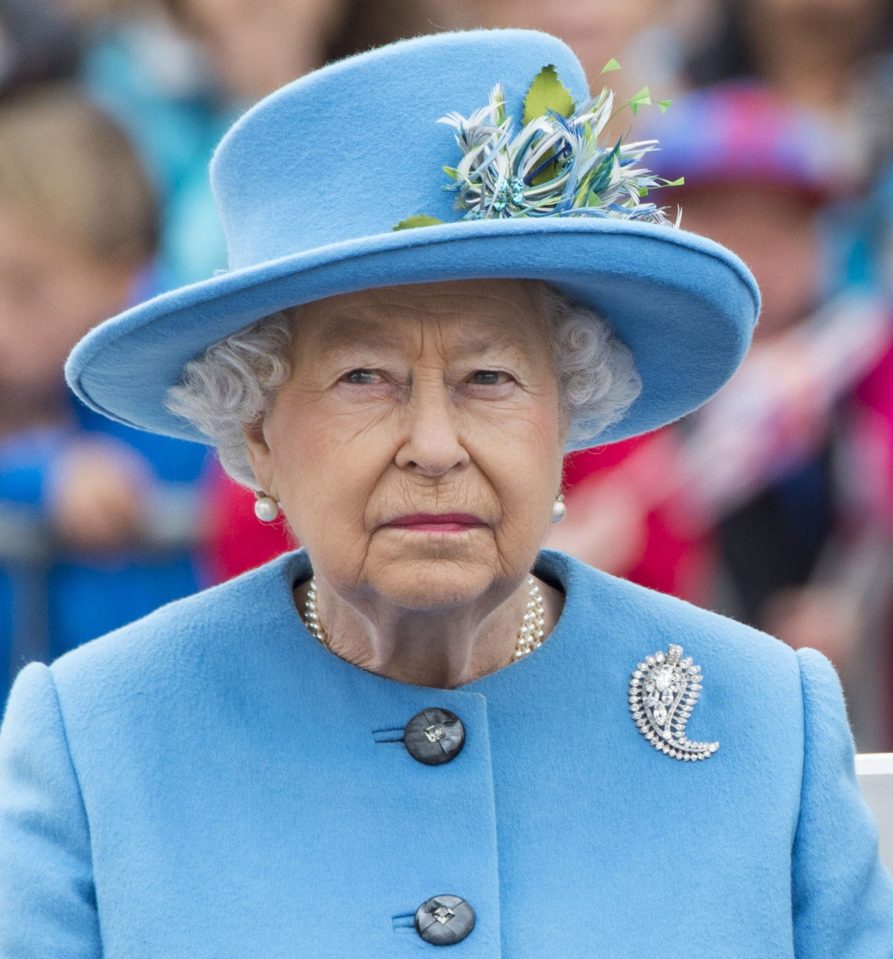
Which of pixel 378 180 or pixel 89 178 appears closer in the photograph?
pixel 378 180

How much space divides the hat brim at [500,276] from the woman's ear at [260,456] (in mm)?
153

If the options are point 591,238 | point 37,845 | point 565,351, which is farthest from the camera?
point 565,351

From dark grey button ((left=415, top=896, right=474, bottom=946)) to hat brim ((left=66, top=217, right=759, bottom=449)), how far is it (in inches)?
36.0

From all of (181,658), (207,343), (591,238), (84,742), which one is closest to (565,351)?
(591,238)

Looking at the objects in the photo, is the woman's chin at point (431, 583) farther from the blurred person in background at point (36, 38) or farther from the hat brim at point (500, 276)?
the blurred person in background at point (36, 38)

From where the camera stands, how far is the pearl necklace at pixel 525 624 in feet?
10.1

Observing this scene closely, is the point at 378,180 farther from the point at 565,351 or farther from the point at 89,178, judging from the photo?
the point at 89,178

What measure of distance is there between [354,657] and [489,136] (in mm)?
870

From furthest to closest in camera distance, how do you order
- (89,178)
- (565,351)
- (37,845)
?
(89,178) → (565,351) → (37,845)

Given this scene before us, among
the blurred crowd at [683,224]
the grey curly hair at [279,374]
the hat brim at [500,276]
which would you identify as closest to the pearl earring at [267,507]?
the grey curly hair at [279,374]

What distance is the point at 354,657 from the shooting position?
2.99 meters

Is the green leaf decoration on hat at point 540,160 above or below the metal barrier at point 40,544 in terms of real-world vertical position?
above

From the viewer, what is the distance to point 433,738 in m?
2.85

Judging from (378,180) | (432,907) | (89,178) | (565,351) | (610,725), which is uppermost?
(89,178)
